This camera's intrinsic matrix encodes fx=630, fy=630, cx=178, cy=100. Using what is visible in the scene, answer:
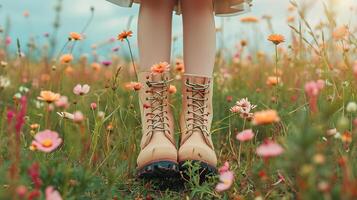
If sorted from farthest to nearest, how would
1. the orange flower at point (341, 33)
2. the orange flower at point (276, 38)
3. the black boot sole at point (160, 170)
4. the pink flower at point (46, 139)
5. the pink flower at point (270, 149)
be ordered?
the orange flower at point (341, 33), the orange flower at point (276, 38), the black boot sole at point (160, 170), the pink flower at point (46, 139), the pink flower at point (270, 149)

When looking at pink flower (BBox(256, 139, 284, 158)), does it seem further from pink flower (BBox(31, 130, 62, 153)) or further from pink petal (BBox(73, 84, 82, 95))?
pink petal (BBox(73, 84, 82, 95))

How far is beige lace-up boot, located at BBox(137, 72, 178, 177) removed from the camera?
198 centimetres

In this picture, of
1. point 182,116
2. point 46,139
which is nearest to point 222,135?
→ point 182,116

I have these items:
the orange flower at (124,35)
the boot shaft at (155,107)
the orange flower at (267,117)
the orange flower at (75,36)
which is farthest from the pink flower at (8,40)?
the orange flower at (267,117)

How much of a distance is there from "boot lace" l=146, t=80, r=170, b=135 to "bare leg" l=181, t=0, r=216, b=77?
0.38 feet

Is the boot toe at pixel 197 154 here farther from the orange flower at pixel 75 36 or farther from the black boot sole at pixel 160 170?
the orange flower at pixel 75 36

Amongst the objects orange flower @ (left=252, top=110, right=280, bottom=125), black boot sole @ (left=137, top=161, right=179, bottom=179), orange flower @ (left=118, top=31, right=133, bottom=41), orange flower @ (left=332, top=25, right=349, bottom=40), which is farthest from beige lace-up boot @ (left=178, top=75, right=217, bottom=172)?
orange flower @ (left=252, top=110, right=280, bottom=125)

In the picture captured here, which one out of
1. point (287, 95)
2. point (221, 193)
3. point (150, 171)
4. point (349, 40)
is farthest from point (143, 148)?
point (287, 95)

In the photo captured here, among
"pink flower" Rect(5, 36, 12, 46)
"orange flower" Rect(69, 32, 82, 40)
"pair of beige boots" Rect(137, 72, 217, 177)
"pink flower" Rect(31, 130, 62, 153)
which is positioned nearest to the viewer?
"pink flower" Rect(31, 130, 62, 153)

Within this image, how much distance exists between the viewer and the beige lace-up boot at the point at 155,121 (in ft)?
6.51

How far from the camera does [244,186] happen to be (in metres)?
1.89

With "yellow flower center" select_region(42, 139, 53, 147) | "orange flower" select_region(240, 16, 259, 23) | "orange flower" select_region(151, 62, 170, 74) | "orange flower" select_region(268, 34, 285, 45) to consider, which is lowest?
"yellow flower center" select_region(42, 139, 53, 147)

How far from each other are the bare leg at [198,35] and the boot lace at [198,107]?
50 millimetres

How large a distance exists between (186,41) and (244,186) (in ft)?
1.82
